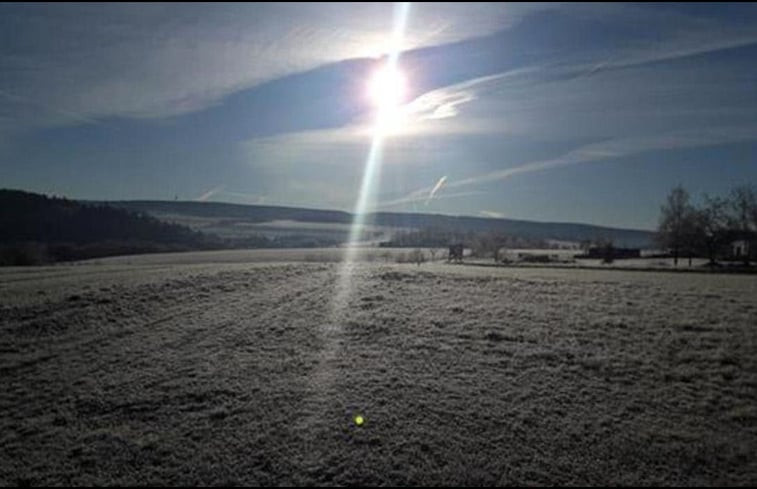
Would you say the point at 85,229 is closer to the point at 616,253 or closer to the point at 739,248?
the point at 616,253

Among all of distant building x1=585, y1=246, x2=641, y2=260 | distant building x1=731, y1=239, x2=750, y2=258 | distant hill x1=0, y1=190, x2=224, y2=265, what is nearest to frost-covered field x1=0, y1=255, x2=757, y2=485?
distant building x1=731, y1=239, x2=750, y2=258

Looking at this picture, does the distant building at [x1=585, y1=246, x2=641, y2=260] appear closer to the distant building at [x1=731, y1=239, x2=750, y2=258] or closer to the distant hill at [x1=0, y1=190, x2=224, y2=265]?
the distant building at [x1=731, y1=239, x2=750, y2=258]

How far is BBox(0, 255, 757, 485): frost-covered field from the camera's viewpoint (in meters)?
9.54

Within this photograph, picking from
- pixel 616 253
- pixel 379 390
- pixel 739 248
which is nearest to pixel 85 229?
pixel 616 253

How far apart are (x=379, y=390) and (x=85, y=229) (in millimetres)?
122176

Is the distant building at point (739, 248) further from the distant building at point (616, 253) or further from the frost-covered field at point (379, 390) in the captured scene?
the frost-covered field at point (379, 390)

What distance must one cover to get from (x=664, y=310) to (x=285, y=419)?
50.5 feet

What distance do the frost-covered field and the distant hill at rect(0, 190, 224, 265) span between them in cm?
8752

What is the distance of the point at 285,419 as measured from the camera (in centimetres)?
1128

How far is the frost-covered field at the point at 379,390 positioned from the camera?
9539 millimetres

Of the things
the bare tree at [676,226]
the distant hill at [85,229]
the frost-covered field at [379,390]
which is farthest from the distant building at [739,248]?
the distant hill at [85,229]

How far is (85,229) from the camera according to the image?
116000 millimetres

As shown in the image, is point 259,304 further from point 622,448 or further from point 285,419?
point 622,448

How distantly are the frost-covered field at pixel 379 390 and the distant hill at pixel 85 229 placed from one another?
287ft
